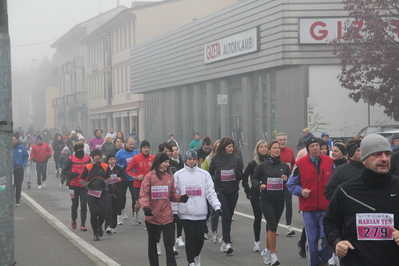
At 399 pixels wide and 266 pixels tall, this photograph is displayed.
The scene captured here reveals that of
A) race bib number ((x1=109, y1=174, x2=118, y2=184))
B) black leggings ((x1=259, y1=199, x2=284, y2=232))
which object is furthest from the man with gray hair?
race bib number ((x1=109, y1=174, x2=118, y2=184))

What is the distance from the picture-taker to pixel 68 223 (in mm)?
13961

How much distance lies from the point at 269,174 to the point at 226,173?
1.07 metres

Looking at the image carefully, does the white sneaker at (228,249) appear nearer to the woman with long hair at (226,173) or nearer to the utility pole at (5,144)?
the woman with long hair at (226,173)

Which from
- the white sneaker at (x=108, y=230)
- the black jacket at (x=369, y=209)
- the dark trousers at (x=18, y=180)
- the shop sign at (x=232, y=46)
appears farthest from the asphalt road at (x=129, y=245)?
the shop sign at (x=232, y=46)

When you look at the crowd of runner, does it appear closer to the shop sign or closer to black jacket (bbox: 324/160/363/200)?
black jacket (bbox: 324/160/363/200)

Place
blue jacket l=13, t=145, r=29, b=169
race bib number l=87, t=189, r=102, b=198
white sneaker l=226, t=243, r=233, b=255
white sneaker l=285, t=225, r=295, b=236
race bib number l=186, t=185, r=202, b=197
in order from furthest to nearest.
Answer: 1. blue jacket l=13, t=145, r=29, b=169
2. race bib number l=87, t=189, r=102, b=198
3. white sneaker l=285, t=225, r=295, b=236
4. white sneaker l=226, t=243, r=233, b=255
5. race bib number l=186, t=185, r=202, b=197

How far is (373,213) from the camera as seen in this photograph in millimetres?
4414

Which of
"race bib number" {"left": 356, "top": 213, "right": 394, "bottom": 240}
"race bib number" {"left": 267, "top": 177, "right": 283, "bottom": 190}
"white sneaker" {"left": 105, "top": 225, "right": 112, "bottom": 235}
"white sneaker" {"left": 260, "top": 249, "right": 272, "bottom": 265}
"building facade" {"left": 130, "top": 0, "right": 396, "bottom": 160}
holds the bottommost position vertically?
"white sneaker" {"left": 105, "top": 225, "right": 112, "bottom": 235}

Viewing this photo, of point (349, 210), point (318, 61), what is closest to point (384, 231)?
point (349, 210)

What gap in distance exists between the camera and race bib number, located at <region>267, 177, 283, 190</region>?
31.6ft

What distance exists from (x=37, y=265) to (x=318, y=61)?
18284mm

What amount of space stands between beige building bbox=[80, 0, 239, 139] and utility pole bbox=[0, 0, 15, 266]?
3709cm

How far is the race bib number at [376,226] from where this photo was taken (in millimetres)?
4391

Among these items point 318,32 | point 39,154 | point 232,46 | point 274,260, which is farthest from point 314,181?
point 232,46
